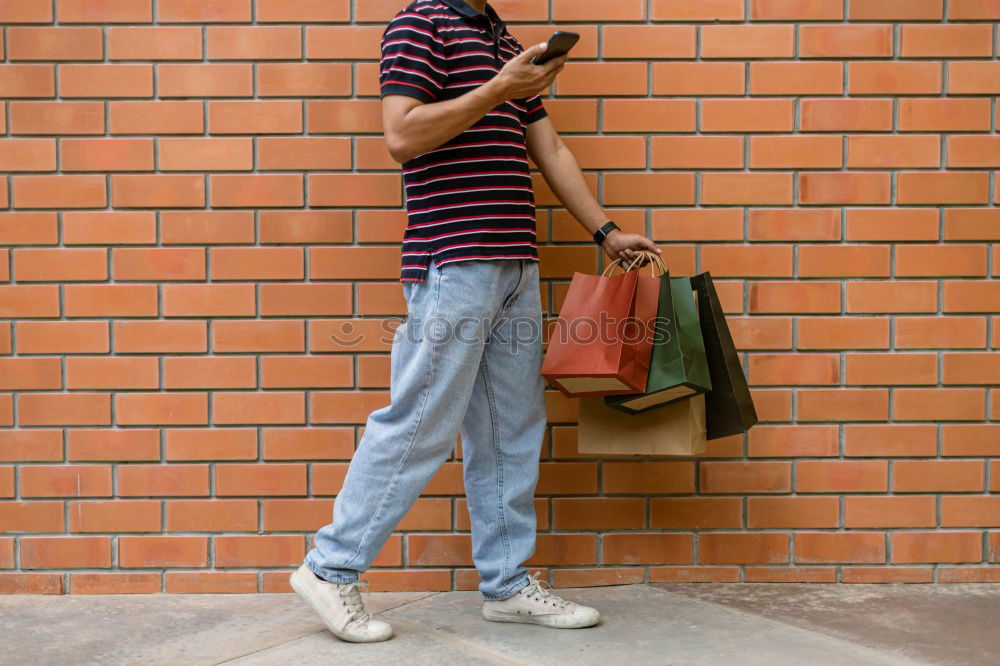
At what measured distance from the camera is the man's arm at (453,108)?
210 cm

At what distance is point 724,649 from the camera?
7.41 feet

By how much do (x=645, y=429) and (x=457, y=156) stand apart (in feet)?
2.80

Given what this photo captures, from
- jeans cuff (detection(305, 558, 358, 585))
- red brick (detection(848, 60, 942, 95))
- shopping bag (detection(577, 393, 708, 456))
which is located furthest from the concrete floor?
red brick (detection(848, 60, 942, 95))

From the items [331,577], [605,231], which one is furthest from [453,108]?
[331,577]

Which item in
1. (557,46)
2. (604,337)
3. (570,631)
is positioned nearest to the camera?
(557,46)

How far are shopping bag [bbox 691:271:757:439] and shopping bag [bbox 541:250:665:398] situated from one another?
182 mm

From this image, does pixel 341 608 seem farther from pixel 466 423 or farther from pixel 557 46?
pixel 557 46

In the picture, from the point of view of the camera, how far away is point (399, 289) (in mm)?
2652

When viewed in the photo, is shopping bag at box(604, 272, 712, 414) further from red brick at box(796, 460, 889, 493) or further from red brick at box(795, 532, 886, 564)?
red brick at box(795, 532, 886, 564)

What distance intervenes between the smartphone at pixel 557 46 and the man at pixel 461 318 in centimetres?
2

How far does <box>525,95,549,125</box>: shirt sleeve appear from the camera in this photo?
2.47 meters

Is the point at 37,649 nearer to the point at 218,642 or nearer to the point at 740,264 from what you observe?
the point at 218,642

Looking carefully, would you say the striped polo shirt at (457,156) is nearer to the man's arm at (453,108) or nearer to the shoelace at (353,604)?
the man's arm at (453,108)

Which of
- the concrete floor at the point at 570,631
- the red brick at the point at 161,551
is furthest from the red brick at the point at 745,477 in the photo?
the red brick at the point at 161,551
